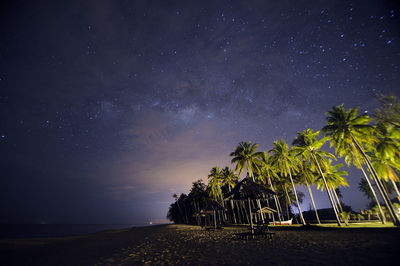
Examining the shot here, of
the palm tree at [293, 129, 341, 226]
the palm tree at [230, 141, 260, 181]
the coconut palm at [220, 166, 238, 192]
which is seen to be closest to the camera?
→ the palm tree at [293, 129, 341, 226]

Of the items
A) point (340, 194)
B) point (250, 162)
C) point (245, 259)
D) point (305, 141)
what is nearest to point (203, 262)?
point (245, 259)

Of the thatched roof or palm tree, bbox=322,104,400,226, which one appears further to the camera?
palm tree, bbox=322,104,400,226

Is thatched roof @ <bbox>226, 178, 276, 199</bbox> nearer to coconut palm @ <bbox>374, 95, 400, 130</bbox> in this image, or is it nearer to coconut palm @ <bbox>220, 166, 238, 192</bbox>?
coconut palm @ <bbox>374, 95, 400, 130</bbox>

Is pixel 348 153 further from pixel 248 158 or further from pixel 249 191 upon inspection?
pixel 249 191

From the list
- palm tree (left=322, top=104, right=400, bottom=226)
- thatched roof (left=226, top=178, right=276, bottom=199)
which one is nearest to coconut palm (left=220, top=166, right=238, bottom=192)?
palm tree (left=322, top=104, right=400, bottom=226)

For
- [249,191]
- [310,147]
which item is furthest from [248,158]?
[249,191]

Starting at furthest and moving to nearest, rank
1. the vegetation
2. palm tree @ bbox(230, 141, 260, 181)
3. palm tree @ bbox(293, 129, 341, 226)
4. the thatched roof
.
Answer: palm tree @ bbox(230, 141, 260, 181)
palm tree @ bbox(293, 129, 341, 226)
the vegetation
the thatched roof

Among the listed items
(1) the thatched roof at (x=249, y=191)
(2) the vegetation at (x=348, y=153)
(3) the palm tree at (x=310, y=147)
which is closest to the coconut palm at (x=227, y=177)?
(2) the vegetation at (x=348, y=153)

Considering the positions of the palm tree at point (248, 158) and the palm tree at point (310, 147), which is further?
the palm tree at point (248, 158)

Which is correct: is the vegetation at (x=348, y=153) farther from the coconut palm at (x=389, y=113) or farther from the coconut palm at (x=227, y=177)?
the coconut palm at (x=227, y=177)

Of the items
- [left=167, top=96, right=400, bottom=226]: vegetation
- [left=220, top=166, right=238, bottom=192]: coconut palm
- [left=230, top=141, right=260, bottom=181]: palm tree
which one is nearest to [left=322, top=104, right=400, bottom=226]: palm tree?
[left=167, top=96, right=400, bottom=226]: vegetation

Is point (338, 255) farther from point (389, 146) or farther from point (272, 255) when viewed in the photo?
point (389, 146)

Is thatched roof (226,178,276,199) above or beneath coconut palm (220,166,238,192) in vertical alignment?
beneath

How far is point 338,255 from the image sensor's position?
655cm
